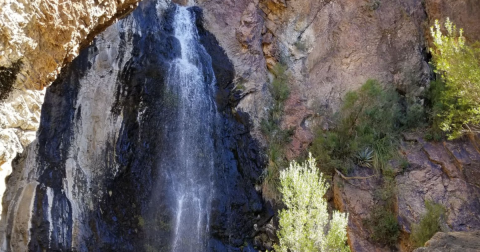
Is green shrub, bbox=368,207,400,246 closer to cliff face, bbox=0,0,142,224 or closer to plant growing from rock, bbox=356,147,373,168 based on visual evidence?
plant growing from rock, bbox=356,147,373,168

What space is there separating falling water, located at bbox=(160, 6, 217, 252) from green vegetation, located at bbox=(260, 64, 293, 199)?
191cm

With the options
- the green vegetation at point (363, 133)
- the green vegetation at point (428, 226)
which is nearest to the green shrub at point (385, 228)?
the green vegetation at point (428, 226)

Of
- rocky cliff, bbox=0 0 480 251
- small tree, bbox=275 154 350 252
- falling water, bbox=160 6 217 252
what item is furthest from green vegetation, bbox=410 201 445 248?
falling water, bbox=160 6 217 252

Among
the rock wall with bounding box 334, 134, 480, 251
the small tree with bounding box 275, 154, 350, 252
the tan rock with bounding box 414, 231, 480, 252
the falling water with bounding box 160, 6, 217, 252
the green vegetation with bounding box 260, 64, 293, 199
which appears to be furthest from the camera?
the green vegetation with bounding box 260, 64, 293, 199

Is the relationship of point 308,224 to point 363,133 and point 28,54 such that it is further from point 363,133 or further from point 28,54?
point 28,54

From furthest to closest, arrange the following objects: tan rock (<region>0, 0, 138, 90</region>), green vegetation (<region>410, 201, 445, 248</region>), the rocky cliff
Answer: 1. the rocky cliff
2. green vegetation (<region>410, 201, 445, 248</region>)
3. tan rock (<region>0, 0, 138, 90</region>)

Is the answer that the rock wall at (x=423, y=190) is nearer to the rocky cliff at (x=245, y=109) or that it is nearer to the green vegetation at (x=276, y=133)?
the rocky cliff at (x=245, y=109)

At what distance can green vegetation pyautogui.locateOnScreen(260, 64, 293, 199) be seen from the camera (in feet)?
40.0

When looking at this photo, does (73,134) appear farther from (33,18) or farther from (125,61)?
(33,18)

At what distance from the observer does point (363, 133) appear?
11.8 meters

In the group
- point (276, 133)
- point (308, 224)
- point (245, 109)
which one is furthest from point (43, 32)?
point (276, 133)

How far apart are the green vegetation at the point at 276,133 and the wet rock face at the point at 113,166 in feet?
1.61

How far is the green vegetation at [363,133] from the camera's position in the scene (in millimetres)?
11211

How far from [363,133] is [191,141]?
568 centimetres
